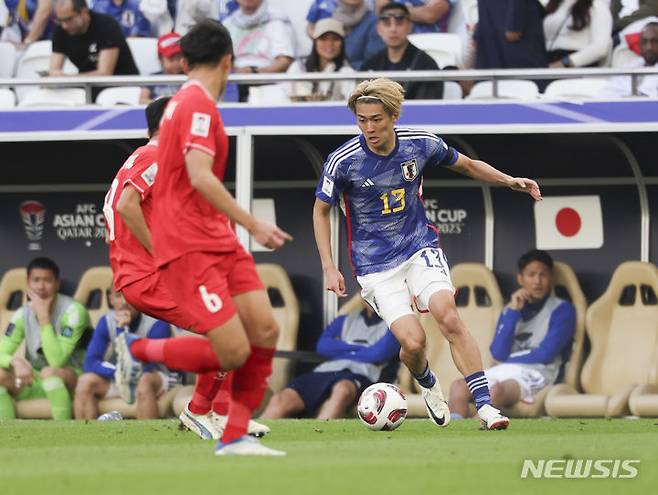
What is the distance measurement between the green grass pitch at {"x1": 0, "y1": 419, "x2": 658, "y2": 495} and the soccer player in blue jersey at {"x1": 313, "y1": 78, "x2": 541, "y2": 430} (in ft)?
1.43

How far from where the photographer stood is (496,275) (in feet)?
49.6

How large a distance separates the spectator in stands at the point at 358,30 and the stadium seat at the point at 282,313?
7.14 feet

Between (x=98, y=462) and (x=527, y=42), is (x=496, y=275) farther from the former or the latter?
(x=98, y=462)

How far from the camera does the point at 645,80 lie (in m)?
13.3

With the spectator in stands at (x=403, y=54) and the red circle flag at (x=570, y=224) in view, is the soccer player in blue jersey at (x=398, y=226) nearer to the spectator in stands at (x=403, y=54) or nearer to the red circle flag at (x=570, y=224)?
the spectator in stands at (x=403, y=54)

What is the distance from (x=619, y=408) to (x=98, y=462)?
6978 mm

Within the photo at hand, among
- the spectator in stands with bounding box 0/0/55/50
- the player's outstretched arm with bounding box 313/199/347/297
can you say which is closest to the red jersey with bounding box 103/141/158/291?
the player's outstretched arm with bounding box 313/199/347/297

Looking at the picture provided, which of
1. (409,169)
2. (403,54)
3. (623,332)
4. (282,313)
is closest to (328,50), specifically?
(403,54)

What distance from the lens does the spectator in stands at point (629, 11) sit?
13977 mm

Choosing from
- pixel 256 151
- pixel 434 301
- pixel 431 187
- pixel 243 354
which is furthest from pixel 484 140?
pixel 243 354

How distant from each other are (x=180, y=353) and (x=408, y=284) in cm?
304

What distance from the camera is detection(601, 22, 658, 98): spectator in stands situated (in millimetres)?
13305

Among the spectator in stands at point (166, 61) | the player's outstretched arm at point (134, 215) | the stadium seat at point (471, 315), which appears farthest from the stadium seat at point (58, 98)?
the player's outstretched arm at point (134, 215)

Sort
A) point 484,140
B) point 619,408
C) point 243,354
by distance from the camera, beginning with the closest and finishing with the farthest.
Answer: point 243,354, point 619,408, point 484,140
